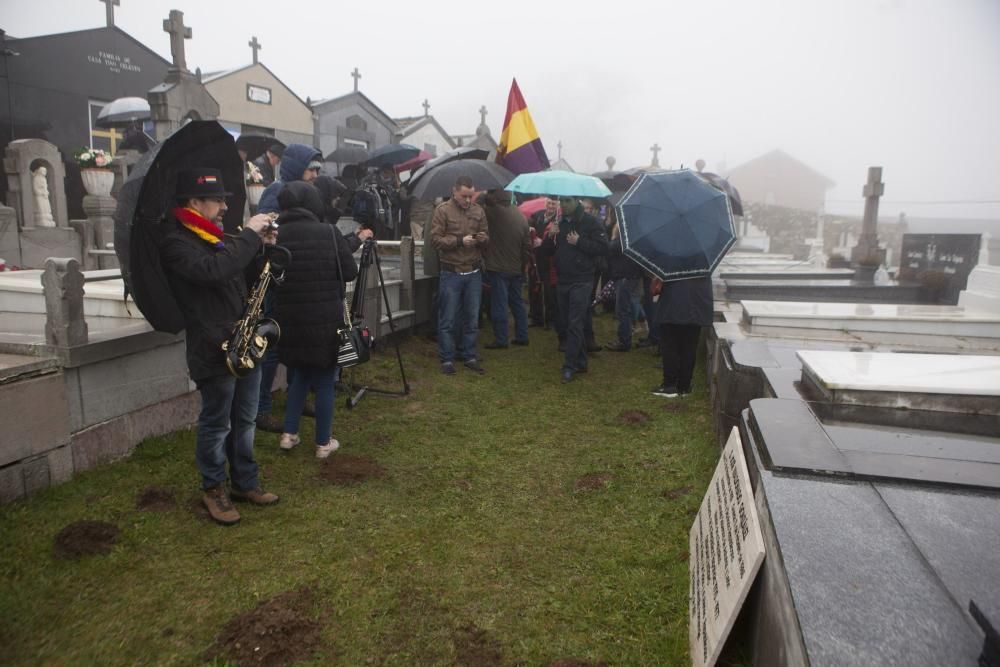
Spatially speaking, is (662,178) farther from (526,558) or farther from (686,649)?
(686,649)

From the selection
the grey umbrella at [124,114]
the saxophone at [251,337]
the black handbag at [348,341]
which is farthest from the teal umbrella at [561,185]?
the grey umbrella at [124,114]

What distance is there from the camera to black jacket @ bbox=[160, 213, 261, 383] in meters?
3.03

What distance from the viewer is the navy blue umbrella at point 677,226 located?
5.68m

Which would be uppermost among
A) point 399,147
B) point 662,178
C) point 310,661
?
point 399,147

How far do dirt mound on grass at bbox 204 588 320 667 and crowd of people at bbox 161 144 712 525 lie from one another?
2.80ft

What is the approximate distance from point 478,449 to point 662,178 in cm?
305

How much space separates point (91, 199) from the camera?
9023mm

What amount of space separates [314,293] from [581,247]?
10.2ft

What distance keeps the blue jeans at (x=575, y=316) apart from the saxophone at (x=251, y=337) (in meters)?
3.54

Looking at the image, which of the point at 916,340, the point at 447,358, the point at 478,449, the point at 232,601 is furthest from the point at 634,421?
the point at 232,601

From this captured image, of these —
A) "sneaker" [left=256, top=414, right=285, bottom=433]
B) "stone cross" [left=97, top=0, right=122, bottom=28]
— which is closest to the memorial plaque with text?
"sneaker" [left=256, top=414, right=285, bottom=433]

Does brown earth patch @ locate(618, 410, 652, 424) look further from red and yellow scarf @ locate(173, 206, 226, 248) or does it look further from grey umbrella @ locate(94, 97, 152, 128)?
grey umbrella @ locate(94, 97, 152, 128)

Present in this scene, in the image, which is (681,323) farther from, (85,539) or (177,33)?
(177,33)

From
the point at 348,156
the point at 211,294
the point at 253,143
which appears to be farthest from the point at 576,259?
the point at 348,156
